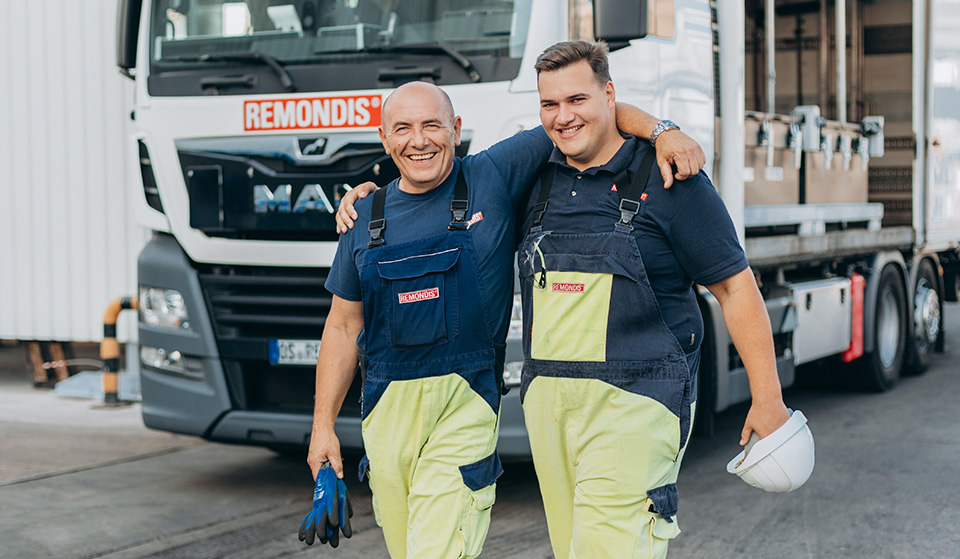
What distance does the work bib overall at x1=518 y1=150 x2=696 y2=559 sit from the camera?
294 cm

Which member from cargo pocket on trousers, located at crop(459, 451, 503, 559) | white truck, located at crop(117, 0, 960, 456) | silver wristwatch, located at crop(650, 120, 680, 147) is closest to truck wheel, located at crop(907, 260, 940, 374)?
white truck, located at crop(117, 0, 960, 456)

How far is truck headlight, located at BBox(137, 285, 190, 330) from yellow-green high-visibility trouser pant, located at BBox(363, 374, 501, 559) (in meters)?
2.62

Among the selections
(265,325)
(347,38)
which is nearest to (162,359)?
(265,325)

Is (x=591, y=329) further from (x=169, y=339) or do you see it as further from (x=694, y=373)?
(x=169, y=339)

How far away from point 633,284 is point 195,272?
3172mm

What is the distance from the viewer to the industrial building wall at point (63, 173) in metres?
9.22

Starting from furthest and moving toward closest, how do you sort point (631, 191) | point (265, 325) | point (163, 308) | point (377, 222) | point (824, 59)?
point (824, 59) < point (163, 308) < point (265, 325) < point (377, 222) < point (631, 191)

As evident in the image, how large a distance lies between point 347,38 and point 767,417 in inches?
120

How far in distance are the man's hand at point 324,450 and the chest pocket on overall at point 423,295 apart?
32cm

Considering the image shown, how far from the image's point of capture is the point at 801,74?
8.38m

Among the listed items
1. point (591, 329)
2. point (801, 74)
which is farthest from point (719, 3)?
point (591, 329)

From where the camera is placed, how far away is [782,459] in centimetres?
288

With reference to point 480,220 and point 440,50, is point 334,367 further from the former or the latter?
point 440,50

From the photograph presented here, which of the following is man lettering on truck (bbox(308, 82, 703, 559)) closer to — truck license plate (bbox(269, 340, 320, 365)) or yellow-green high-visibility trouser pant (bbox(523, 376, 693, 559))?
yellow-green high-visibility trouser pant (bbox(523, 376, 693, 559))
